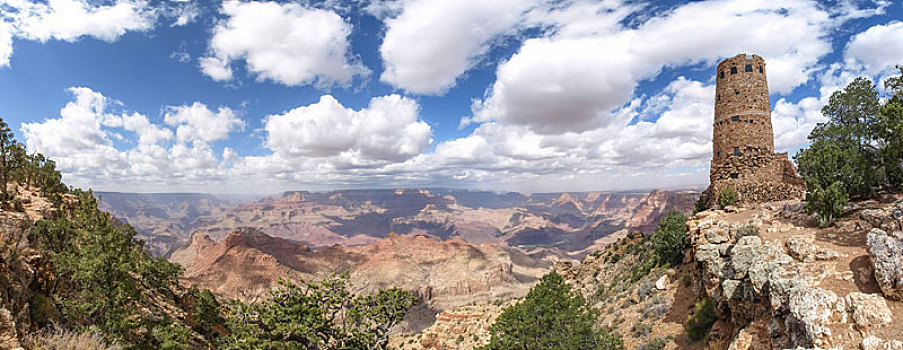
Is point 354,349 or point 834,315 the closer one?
point 834,315

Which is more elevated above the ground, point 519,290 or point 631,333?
point 631,333

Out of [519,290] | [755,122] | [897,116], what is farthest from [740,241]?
[519,290]

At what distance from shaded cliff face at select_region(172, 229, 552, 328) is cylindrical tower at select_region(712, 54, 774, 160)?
129336 millimetres

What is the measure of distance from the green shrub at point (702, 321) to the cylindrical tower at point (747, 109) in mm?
16672

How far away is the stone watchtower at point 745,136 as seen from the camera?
82.5ft

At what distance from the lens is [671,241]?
2819 cm

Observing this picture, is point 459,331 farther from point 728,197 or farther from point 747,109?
point 747,109

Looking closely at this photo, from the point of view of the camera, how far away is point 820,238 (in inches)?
513

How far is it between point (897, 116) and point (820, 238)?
6594 millimetres

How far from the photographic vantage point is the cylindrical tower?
1057 inches

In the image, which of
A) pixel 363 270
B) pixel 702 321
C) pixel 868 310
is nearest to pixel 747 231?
pixel 702 321

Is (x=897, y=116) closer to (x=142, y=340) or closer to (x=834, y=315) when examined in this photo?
(x=834, y=315)

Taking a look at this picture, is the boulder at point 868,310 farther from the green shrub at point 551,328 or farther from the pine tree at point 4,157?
the pine tree at point 4,157

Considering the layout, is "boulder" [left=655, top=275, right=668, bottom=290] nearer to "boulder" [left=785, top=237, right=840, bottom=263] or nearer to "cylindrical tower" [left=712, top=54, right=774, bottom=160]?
→ "cylindrical tower" [left=712, top=54, right=774, bottom=160]
